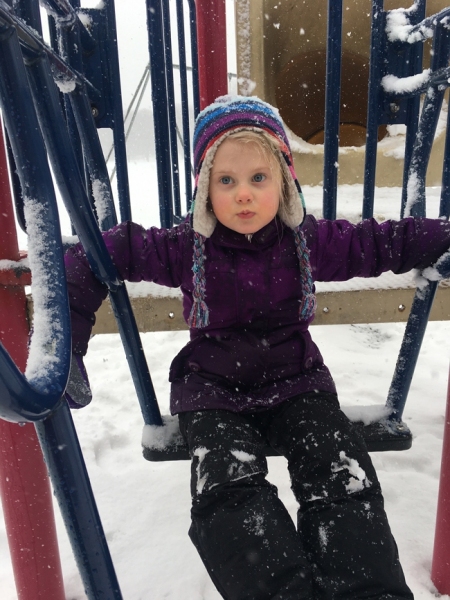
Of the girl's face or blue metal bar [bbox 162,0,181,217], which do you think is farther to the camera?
blue metal bar [bbox 162,0,181,217]

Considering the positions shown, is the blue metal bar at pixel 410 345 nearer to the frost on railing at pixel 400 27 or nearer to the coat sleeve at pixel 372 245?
the coat sleeve at pixel 372 245

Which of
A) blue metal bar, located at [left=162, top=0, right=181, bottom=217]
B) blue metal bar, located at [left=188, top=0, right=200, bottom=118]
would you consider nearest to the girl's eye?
blue metal bar, located at [left=162, top=0, right=181, bottom=217]

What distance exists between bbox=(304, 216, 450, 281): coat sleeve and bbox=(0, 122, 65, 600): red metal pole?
0.74 meters

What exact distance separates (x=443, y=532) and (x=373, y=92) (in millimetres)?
1506

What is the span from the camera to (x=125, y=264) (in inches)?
46.0

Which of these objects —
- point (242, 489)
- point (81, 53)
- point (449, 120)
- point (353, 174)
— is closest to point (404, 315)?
point (449, 120)

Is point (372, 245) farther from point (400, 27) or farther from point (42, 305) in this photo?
point (400, 27)

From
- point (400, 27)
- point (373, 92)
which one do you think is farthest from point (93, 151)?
point (400, 27)

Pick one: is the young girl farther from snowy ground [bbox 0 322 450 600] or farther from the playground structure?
snowy ground [bbox 0 322 450 600]

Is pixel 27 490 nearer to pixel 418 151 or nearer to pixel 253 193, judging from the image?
pixel 253 193

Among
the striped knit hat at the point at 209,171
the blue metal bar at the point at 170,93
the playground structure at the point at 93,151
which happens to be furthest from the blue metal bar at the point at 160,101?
the striped knit hat at the point at 209,171

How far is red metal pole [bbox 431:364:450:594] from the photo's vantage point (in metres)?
1.34

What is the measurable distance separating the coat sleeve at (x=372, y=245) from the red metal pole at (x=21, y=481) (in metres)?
0.74

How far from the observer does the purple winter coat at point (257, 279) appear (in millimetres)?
1189
